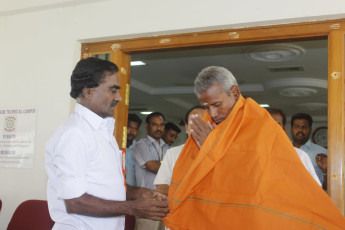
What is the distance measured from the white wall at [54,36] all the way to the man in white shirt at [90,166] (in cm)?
110

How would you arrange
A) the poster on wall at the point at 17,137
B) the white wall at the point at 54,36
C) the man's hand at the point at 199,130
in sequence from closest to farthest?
1. the man's hand at the point at 199,130
2. the white wall at the point at 54,36
3. the poster on wall at the point at 17,137

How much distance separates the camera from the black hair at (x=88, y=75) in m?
1.82

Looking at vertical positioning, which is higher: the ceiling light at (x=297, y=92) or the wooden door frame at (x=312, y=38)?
the ceiling light at (x=297, y=92)

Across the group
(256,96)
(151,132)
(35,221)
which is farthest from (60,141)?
(256,96)

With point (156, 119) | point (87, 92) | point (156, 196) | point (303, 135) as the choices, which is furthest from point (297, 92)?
point (87, 92)

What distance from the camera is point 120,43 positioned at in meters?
3.03

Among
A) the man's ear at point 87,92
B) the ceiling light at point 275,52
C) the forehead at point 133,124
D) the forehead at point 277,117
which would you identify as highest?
the ceiling light at point 275,52

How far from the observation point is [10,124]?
329cm

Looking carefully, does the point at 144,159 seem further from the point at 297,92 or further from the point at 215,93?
the point at 297,92

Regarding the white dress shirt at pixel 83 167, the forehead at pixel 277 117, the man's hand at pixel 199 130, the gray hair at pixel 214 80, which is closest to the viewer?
the white dress shirt at pixel 83 167

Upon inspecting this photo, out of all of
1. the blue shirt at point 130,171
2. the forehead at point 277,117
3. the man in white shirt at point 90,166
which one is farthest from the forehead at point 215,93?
the blue shirt at point 130,171

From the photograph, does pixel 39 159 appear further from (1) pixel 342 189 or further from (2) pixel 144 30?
(1) pixel 342 189

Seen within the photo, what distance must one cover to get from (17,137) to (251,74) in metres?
5.03

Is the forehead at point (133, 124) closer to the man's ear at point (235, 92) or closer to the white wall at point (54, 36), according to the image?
the white wall at point (54, 36)
